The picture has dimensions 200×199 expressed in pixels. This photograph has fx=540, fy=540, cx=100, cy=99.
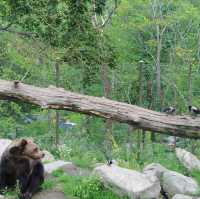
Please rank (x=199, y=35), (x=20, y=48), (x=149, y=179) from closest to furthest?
(x=149, y=179), (x=20, y=48), (x=199, y=35)

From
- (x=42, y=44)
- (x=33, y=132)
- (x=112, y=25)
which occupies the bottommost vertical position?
(x=33, y=132)

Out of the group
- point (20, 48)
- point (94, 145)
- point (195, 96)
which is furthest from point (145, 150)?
point (195, 96)

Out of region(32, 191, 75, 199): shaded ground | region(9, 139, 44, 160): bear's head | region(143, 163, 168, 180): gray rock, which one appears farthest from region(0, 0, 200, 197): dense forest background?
region(9, 139, 44, 160): bear's head

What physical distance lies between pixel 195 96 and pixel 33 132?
5748 mm

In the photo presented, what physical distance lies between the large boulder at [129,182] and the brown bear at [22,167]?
91 cm

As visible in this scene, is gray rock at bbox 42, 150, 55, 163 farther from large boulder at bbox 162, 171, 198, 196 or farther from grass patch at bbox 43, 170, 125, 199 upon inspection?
large boulder at bbox 162, 171, 198, 196

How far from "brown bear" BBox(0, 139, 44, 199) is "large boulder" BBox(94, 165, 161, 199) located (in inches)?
35.9

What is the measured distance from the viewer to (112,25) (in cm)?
2680

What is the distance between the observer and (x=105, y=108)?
517 cm

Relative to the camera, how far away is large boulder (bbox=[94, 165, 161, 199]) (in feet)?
23.9

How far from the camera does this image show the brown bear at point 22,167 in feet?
23.9

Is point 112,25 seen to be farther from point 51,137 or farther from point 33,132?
point 51,137

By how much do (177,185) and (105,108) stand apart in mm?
3199

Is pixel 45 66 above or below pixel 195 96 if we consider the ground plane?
above
